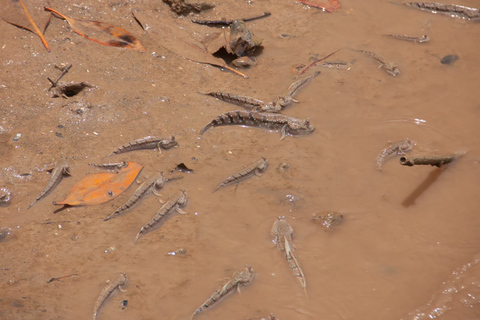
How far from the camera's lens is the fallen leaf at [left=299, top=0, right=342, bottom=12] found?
7707mm

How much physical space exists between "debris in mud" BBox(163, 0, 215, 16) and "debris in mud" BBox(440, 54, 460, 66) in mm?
3916

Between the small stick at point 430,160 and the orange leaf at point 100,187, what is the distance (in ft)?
9.97

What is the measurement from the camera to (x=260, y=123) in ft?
19.3

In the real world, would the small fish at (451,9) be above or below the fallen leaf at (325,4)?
above

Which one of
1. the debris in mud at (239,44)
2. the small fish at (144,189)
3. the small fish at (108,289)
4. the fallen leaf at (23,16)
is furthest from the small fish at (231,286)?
the fallen leaf at (23,16)

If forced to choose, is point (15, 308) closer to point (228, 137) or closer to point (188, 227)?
point (188, 227)

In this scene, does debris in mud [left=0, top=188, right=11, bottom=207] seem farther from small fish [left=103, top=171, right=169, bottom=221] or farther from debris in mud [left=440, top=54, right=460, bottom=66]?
debris in mud [left=440, top=54, right=460, bottom=66]

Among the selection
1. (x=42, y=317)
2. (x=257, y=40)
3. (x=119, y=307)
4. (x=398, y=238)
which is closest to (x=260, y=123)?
(x=257, y=40)

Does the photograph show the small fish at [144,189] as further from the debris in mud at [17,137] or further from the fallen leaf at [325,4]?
the fallen leaf at [325,4]

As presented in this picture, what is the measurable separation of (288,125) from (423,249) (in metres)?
2.21

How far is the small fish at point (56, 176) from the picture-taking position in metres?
5.00

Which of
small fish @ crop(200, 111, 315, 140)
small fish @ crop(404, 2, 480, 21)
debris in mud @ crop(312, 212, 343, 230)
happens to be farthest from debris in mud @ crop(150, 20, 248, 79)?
small fish @ crop(404, 2, 480, 21)

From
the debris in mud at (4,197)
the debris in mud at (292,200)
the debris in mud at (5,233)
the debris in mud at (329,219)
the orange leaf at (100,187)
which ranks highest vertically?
the debris in mud at (329,219)

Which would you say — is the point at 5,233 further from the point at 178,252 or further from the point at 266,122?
the point at 266,122
